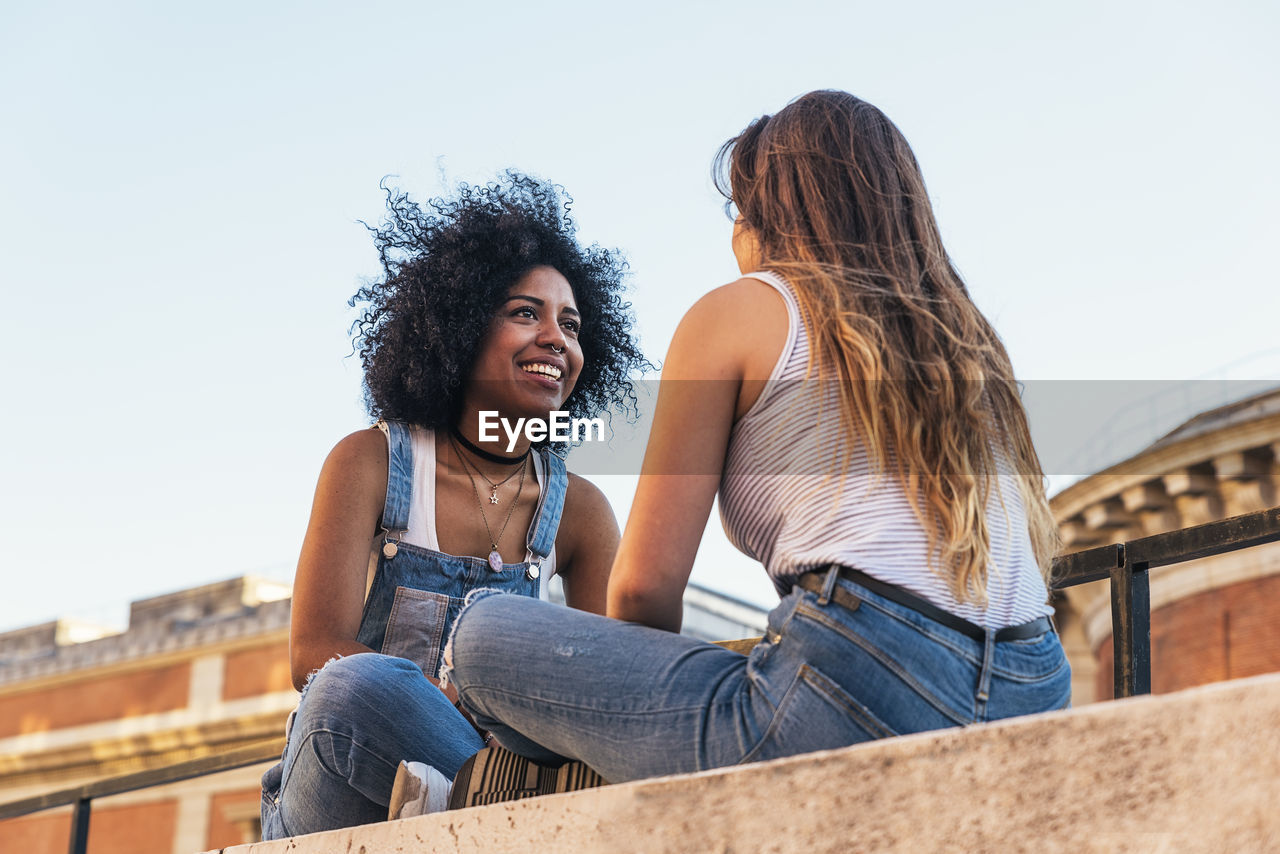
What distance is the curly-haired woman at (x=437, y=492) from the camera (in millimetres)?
2143

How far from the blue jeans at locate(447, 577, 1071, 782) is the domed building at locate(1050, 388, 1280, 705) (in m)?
14.8

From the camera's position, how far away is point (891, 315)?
1870 millimetres

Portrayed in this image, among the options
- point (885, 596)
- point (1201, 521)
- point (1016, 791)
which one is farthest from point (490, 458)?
point (1201, 521)

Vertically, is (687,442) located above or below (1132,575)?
above

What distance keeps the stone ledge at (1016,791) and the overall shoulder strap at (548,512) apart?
5.05ft

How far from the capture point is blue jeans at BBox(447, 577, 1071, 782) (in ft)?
5.33

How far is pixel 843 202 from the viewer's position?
2.00 metres

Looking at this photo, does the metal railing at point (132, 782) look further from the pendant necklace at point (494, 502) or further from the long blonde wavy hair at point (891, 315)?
the long blonde wavy hair at point (891, 315)

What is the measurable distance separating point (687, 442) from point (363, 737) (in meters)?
0.74

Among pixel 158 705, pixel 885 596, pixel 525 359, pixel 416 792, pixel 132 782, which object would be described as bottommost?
pixel 158 705

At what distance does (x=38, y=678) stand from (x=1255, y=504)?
69.8 ft

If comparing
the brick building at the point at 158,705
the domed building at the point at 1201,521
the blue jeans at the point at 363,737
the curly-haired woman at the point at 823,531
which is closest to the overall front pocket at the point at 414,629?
the blue jeans at the point at 363,737

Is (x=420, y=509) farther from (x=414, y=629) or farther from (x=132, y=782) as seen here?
(x=132, y=782)

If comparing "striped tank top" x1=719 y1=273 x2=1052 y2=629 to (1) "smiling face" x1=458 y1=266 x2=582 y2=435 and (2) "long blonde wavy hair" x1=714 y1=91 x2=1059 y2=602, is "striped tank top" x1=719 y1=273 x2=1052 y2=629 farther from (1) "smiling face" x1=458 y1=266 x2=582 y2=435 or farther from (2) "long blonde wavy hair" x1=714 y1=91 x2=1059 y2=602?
(1) "smiling face" x1=458 y1=266 x2=582 y2=435
